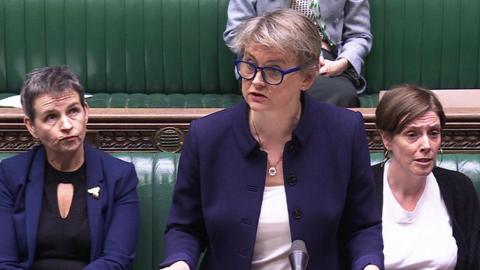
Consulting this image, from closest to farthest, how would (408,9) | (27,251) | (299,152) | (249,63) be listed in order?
1. (249,63)
2. (299,152)
3. (27,251)
4. (408,9)

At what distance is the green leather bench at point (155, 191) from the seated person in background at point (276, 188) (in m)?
0.50

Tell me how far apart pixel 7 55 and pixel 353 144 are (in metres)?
2.34

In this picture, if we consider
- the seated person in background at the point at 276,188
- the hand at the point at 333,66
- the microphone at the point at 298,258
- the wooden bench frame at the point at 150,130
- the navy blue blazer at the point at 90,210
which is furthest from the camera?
the hand at the point at 333,66

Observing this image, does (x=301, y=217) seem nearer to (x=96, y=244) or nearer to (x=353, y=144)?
(x=353, y=144)

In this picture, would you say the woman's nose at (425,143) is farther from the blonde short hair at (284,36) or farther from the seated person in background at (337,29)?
the seated person in background at (337,29)

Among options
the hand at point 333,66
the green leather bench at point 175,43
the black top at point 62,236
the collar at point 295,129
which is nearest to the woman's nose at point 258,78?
the collar at point 295,129

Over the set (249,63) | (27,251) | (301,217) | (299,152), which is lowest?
(27,251)

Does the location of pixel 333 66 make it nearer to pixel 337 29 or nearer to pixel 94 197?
pixel 337 29

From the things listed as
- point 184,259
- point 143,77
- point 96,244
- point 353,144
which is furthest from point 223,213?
point 143,77

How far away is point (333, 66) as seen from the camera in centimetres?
338

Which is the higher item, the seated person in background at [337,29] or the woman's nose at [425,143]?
the seated person in background at [337,29]

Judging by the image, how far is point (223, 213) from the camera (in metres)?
1.86

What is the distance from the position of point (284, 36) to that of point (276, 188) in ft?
1.08

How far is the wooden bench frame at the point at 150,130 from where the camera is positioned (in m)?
2.81
